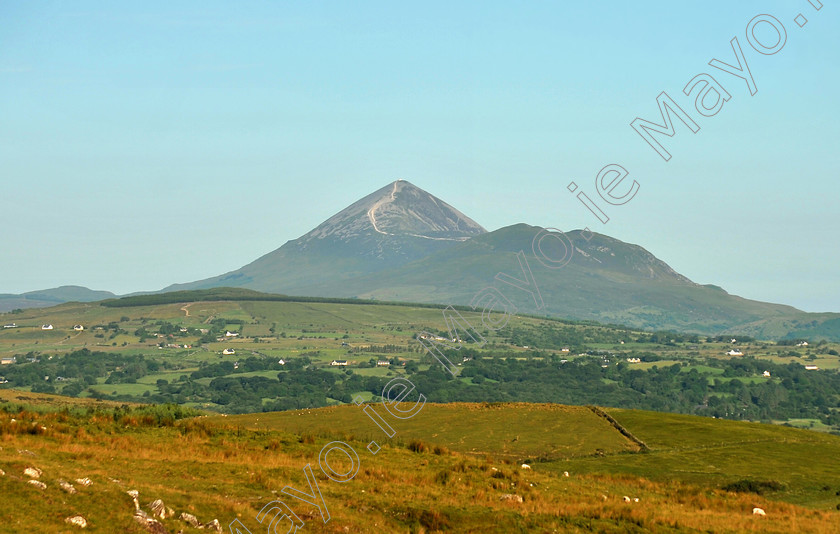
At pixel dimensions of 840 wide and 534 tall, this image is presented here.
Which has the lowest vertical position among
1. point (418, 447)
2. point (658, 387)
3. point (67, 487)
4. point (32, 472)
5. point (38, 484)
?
point (658, 387)

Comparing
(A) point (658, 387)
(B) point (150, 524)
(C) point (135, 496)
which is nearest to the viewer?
(B) point (150, 524)

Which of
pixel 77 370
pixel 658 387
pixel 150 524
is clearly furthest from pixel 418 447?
pixel 77 370

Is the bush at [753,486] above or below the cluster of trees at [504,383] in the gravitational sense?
above

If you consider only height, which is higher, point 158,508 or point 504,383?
point 158,508

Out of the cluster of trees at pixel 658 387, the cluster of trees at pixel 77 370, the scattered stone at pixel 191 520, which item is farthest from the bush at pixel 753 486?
the cluster of trees at pixel 77 370

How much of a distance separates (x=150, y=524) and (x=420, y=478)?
34.9 ft

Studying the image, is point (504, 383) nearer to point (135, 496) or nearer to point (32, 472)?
point (135, 496)

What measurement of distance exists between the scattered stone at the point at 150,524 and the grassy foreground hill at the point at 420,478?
0.13 meters

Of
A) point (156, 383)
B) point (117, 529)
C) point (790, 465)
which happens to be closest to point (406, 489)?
point (117, 529)

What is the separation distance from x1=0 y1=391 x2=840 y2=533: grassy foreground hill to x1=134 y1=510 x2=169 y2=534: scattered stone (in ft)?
A: 0.42

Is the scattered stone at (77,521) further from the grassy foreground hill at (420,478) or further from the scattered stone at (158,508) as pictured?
the scattered stone at (158,508)

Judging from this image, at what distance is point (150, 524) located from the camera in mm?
16750

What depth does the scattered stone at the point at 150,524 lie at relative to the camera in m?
16.6

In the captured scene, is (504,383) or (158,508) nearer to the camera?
(158,508)
